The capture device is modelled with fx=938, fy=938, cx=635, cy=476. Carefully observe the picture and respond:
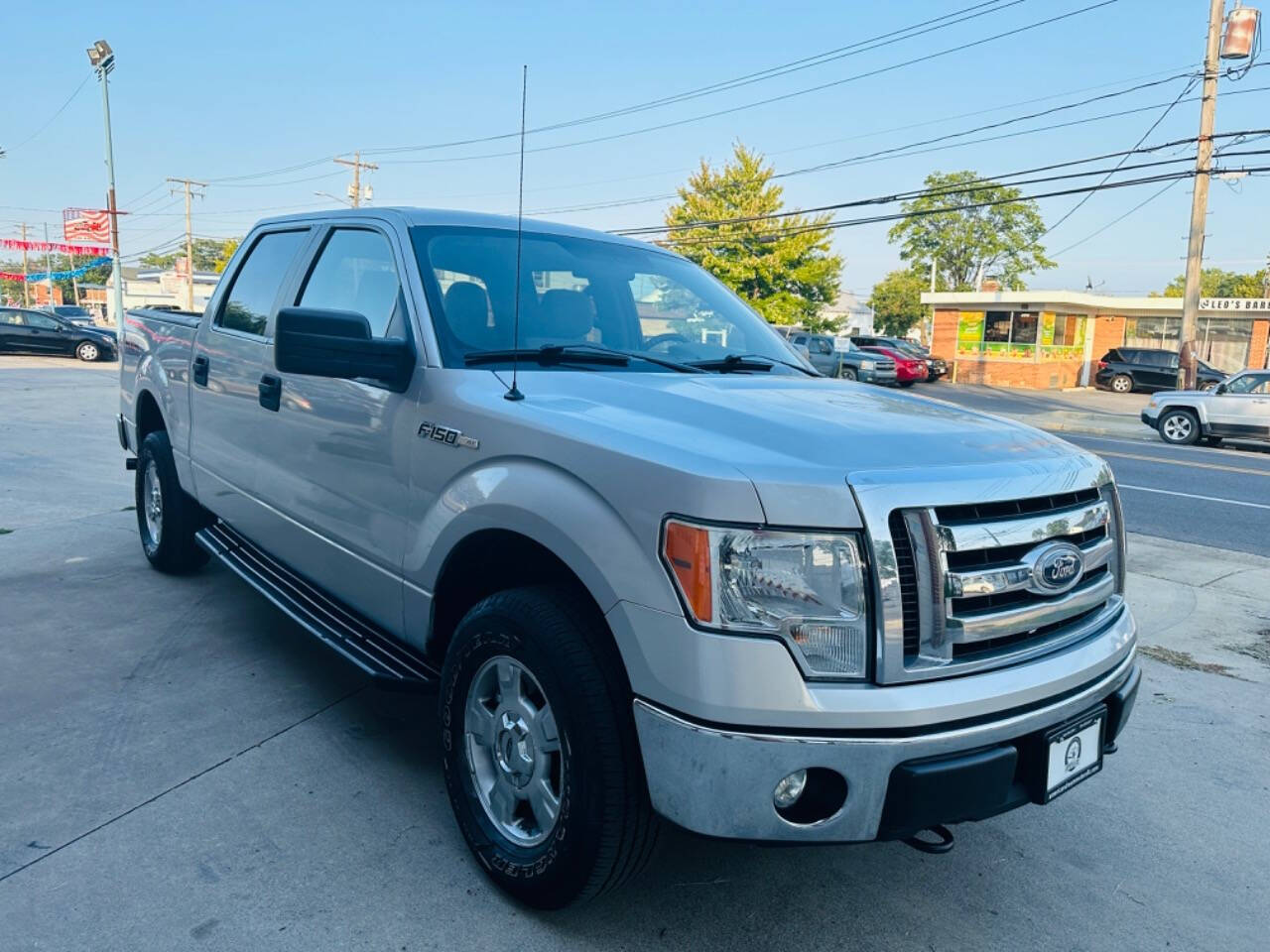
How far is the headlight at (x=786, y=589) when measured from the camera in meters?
1.97

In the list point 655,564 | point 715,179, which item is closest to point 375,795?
point 655,564

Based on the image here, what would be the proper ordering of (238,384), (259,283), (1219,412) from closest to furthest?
(238,384), (259,283), (1219,412)

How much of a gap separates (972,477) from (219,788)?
98.5 inches

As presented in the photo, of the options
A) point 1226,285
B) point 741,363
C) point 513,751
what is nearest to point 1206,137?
point 741,363

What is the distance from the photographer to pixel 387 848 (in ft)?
9.00

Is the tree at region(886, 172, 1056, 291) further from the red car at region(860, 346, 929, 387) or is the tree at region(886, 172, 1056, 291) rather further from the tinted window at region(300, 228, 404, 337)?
the tinted window at region(300, 228, 404, 337)

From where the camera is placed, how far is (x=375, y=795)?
305cm

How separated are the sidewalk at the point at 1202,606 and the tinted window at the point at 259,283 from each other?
15.2 feet

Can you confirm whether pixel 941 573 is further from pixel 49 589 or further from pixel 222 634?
pixel 49 589

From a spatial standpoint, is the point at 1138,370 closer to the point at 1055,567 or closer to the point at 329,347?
the point at 1055,567

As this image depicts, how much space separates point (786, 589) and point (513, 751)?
95 centimetres

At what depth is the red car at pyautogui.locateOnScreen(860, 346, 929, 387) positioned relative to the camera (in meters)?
33.5

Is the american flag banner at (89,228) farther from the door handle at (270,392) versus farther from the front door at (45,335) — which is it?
the door handle at (270,392)

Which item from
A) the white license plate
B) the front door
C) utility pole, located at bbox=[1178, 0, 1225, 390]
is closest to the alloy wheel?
the white license plate
